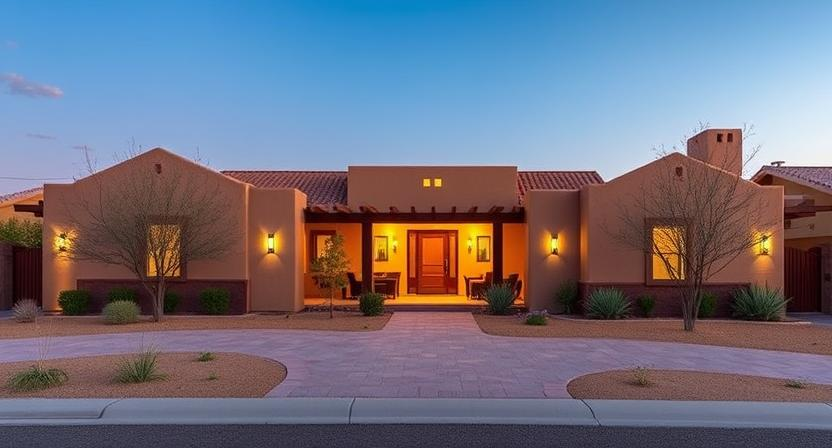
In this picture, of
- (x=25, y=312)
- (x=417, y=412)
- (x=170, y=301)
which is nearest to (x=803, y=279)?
(x=417, y=412)

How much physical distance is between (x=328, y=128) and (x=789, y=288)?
17.0 metres

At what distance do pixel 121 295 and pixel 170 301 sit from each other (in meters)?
1.27

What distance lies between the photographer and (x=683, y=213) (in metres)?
14.5

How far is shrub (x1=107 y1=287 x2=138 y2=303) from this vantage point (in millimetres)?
16281

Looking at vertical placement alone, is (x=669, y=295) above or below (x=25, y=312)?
above

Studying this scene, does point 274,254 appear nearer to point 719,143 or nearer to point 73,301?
point 73,301

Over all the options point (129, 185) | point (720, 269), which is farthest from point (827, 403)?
point (129, 185)

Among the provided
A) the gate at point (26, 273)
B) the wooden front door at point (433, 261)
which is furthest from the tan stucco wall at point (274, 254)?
the gate at point (26, 273)

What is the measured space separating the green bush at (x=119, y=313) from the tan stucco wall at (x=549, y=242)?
10.7m

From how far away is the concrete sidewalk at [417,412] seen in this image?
6594 mm

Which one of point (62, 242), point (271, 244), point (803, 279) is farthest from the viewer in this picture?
point (803, 279)

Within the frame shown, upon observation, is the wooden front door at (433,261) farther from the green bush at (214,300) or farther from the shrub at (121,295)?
the shrub at (121,295)

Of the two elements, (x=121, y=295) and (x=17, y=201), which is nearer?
(x=121, y=295)

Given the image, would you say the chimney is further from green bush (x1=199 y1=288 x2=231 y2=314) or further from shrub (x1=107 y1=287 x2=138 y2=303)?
shrub (x1=107 y1=287 x2=138 y2=303)
